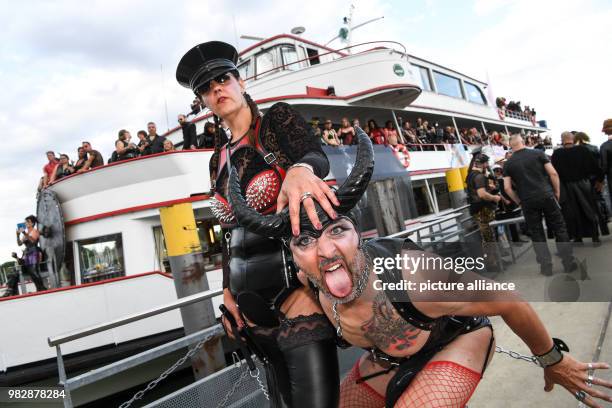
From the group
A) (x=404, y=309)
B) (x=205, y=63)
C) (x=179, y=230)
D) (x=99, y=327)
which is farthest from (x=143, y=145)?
(x=404, y=309)

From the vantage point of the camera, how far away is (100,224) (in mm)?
6887

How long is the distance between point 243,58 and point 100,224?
8.19 metres

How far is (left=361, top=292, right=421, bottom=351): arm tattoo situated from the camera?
1.21 metres

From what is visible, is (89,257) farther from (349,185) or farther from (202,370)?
(349,185)

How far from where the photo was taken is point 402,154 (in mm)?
11109

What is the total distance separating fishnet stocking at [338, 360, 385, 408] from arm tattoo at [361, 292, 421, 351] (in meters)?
0.33

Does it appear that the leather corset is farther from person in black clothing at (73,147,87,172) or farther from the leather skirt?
person in black clothing at (73,147,87,172)

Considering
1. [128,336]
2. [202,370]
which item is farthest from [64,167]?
[202,370]

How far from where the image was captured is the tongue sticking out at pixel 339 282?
1080 millimetres

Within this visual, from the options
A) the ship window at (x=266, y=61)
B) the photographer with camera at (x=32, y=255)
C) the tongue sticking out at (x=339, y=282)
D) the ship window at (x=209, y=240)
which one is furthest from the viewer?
the ship window at (x=266, y=61)

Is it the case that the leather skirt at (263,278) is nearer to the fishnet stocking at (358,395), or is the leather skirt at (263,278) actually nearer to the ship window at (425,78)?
the fishnet stocking at (358,395)

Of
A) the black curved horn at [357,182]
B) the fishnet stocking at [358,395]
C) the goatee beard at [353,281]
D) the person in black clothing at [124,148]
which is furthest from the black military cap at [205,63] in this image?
the person in black clothing at [124,148]

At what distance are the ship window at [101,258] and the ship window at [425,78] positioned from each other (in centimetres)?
1287

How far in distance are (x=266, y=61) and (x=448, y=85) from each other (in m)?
8.97
